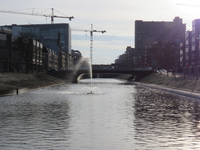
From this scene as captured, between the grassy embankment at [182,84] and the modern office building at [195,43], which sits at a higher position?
the modern office building at [195,43]

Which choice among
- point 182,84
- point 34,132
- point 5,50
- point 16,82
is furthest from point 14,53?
point 34,132

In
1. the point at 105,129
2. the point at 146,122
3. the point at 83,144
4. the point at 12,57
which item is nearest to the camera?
the point at 83,144

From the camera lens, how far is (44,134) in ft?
48.1

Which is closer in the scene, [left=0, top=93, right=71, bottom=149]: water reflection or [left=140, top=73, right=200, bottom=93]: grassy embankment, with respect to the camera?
[left=0, top=93, right=71, bottom=149]: water reflection

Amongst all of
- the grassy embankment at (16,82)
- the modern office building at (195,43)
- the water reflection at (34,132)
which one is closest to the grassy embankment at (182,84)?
the grassy embankment at (16,82)

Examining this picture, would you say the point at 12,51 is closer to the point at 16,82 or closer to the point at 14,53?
the point at 14,53

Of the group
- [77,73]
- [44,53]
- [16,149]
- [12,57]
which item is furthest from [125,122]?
[44,53]

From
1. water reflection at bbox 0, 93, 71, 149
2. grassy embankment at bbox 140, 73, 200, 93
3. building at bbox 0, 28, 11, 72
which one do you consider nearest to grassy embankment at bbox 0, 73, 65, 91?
building at bbox 0, 28, 11, 72

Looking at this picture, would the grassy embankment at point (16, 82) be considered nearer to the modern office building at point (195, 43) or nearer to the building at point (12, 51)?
the building at point (12, 51)

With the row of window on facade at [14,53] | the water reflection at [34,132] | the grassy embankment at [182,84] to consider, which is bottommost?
the grassy embankment at [182,84]

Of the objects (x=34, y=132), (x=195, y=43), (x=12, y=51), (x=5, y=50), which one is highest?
(x=195, y=43)

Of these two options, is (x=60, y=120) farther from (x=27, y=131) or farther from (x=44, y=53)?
(x=44, y=53)

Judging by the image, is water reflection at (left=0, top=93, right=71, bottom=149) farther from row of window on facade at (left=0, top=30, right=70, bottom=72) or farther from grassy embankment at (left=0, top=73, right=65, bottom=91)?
row of window on facade at (left=0, top=30, right=70, bottom=72)

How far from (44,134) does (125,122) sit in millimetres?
5816
